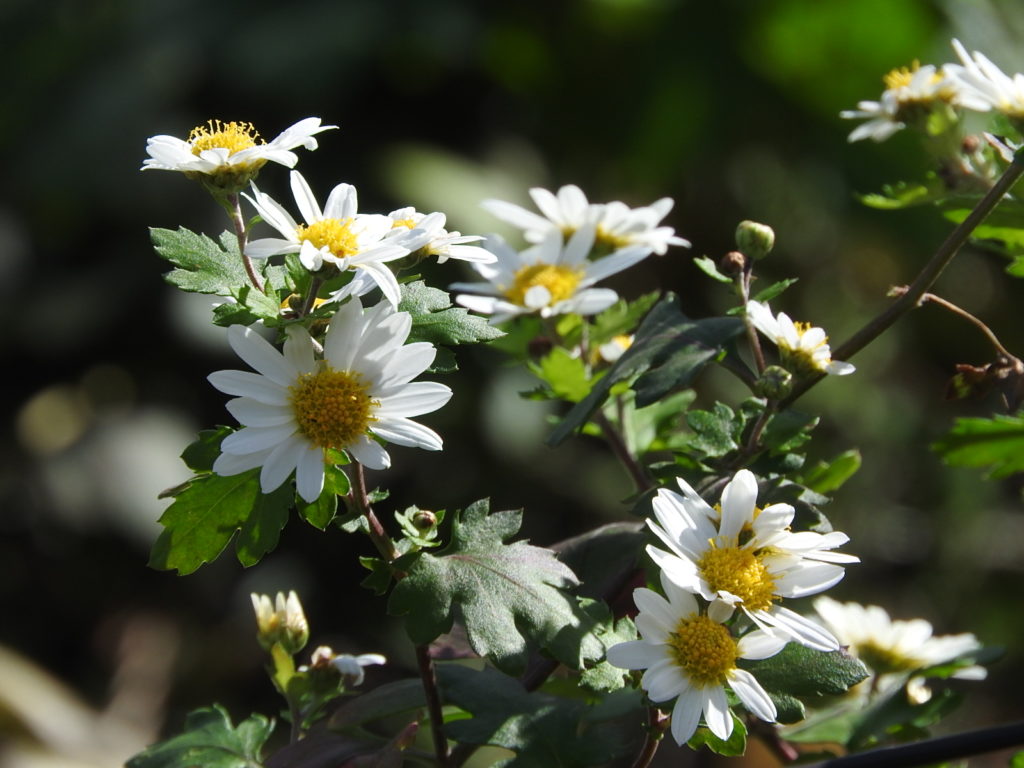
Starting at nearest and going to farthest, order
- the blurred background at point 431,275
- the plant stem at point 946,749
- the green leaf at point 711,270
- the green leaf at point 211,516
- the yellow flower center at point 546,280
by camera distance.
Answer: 1. the plant stem at point 946,749
2. the green leaf at point 211,516
3. the green leaf at point 711,270
4. the yellow flower center at point 546,280
5. the blurred background at point 431,275

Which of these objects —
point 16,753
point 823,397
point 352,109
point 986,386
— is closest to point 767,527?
point 986,386

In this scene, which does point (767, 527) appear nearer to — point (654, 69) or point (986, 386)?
point (986, 386)

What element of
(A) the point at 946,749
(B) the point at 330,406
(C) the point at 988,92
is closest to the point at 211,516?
(B) the point at 330,406

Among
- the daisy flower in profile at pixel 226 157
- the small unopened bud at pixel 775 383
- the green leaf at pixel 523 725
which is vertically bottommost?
the green leaf at pixel 523 725

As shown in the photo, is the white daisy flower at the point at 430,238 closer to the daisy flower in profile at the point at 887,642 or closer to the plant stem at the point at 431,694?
the plant stem at the point at 431,694

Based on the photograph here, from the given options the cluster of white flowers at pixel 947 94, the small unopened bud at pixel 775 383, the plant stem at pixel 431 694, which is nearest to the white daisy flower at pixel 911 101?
the cluster of white flowers at pixel 947 94
